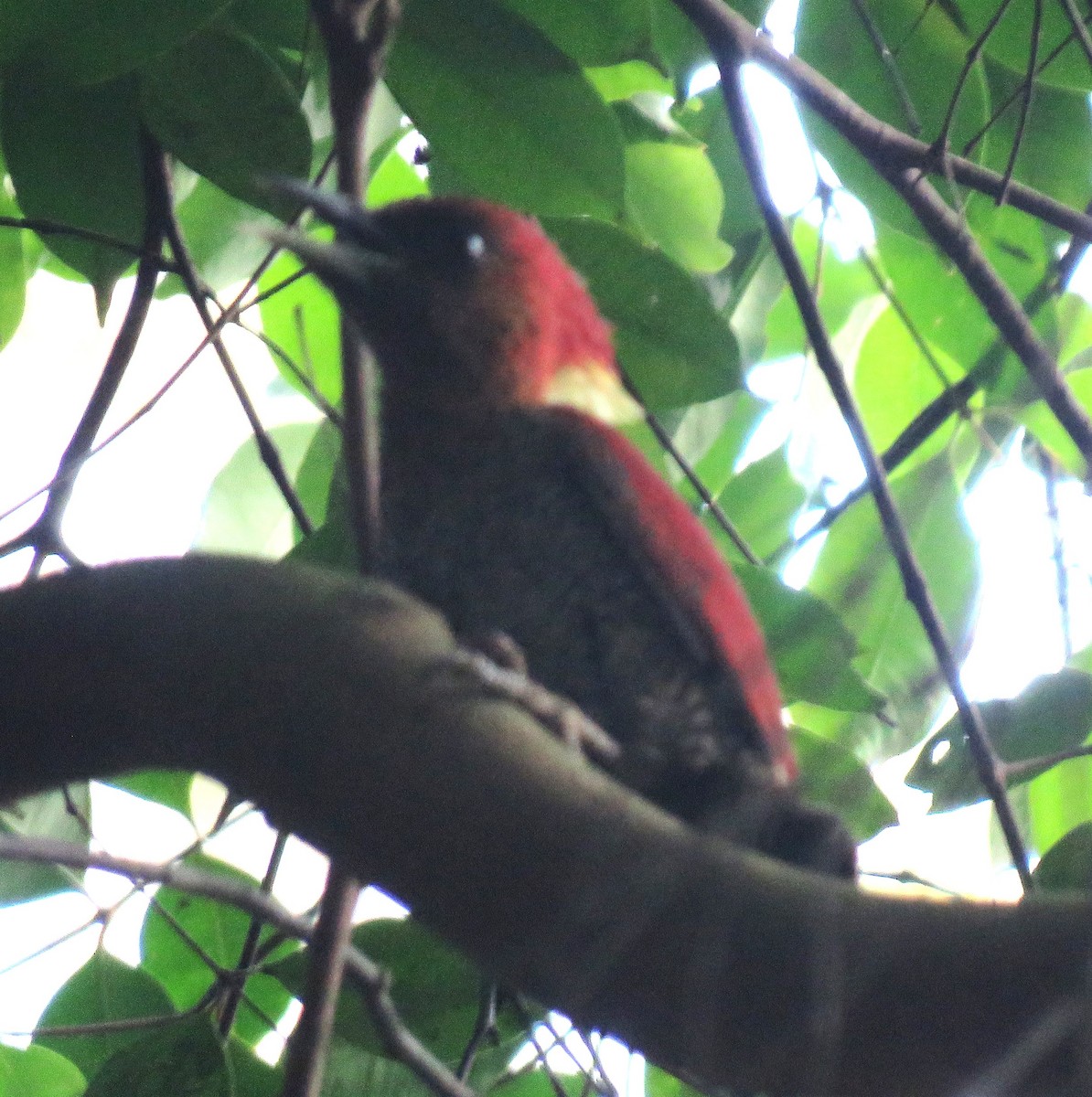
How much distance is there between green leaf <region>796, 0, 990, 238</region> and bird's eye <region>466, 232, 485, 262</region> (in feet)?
1.70

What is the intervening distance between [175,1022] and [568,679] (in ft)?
2.18

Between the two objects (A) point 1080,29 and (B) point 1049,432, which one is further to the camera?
(B) point 1049,432

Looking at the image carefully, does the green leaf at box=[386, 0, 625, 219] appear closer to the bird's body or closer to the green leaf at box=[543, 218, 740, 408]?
the green leaf at box=[543, 218, 740, 408]

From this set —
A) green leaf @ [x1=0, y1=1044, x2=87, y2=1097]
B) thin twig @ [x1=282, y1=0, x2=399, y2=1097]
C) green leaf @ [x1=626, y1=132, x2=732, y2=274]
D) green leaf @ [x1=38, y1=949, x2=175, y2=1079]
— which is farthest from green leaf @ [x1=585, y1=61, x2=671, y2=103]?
green leaf @ [x1=0, y1=1044, x2=87, y2=1097]

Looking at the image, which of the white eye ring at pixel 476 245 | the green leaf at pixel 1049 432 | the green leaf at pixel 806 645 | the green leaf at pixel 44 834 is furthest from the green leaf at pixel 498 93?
the green leaf at pixel 44 834

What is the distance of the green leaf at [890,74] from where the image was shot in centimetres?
206

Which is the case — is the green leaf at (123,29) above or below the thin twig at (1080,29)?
below

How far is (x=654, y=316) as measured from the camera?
6.89 feet

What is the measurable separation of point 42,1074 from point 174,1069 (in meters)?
0.33

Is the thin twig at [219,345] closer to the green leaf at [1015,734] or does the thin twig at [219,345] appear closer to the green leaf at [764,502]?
the green leaf at [764,502]

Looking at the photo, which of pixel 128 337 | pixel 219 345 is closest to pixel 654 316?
pixel 219 345

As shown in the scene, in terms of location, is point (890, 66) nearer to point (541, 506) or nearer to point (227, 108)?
point (541, 506)

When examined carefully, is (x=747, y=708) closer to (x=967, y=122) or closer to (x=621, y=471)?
(x=621, y=471)

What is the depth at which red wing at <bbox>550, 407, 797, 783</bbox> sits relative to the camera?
5.84 feet
